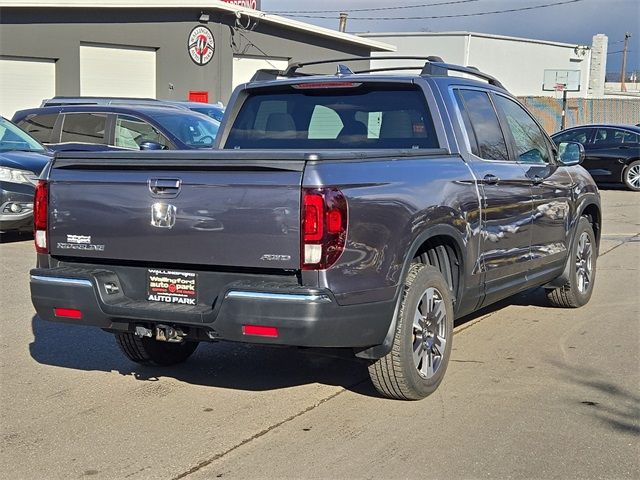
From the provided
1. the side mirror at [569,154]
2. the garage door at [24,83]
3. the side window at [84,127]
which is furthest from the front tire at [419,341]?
the garage door at [24,83]

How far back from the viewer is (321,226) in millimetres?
4516

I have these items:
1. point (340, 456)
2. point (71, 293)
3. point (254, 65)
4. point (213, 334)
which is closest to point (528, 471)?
point (340, 456)

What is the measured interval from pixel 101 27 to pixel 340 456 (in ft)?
79.4

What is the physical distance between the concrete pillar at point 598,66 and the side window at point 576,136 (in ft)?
147

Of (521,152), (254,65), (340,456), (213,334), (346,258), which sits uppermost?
(254,65)

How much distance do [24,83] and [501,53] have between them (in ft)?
110

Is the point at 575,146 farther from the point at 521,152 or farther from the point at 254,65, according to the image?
the point at 254,65

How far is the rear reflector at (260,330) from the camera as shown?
4.62 m

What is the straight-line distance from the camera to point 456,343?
22.6 ft

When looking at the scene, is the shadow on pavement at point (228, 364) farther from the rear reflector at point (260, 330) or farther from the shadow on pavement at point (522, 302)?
the shadow on pavement at point (522, 302)

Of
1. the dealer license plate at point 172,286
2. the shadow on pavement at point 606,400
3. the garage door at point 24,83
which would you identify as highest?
the garage door at point 24,83

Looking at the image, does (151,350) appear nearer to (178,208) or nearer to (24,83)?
(178,208)

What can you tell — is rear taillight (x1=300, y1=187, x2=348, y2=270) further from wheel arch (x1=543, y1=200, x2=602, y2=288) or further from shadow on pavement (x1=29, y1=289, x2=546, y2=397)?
wheel arch (x1=543, y1=200, x2=602, y2=288)

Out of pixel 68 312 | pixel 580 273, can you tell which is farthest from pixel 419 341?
pixel 580 273
